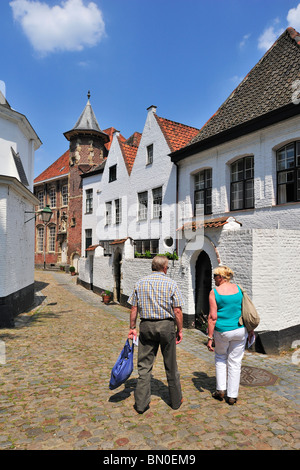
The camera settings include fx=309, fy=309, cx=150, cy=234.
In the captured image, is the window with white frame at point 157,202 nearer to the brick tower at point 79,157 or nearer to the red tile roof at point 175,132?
the red tile roof at point 175,132

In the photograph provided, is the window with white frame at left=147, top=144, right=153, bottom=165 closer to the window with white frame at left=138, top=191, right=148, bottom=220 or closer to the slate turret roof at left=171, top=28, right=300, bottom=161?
the window with white frame at left=138, top=191, right=148, bottom=220

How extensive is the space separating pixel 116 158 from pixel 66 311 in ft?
35.9

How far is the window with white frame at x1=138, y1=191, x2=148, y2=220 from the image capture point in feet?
54.6

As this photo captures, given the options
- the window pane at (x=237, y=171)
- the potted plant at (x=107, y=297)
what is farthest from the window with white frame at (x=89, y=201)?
the window pane at (x=237, y=171)

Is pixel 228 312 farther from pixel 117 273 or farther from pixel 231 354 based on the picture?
pixel 117 273

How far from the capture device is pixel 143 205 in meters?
16.9

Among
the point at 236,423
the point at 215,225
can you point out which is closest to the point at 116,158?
the point at 215,225

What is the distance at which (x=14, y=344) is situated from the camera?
7836mm

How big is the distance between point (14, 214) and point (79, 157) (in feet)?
64.3

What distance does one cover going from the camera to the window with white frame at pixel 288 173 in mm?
9226

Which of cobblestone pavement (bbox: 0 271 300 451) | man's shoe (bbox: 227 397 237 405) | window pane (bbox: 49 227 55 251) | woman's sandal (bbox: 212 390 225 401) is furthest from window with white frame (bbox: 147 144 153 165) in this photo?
window pane (bbox: 49 227 55 251)

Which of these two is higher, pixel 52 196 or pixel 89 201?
pixel 52 196

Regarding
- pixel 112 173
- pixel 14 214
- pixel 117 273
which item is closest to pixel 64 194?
pixel 112 173
